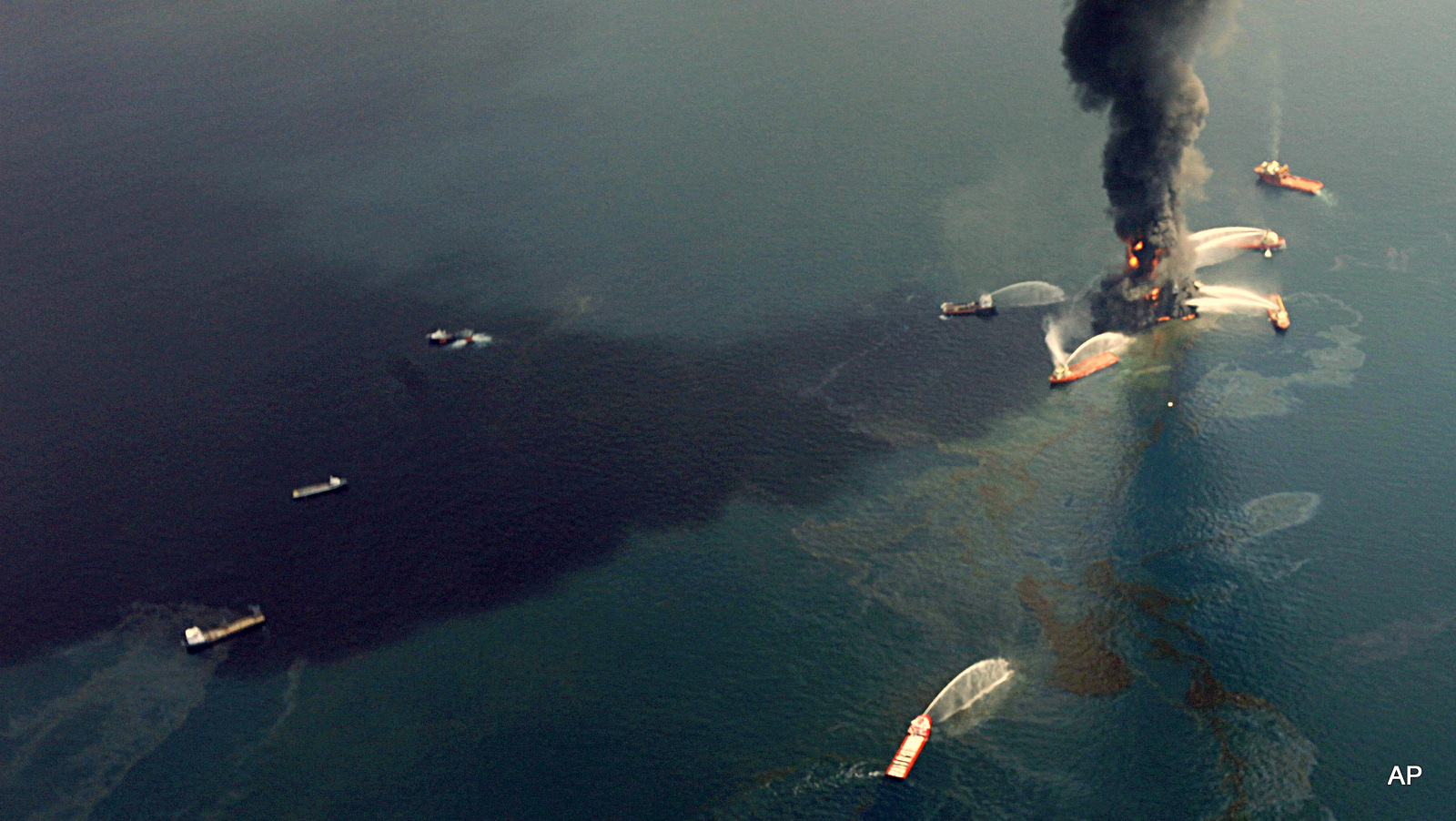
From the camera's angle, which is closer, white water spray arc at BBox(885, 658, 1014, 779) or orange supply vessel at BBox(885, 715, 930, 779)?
orange supply vessel at BBox(885, 715, 930, 779)

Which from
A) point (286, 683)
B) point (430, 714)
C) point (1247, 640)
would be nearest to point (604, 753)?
point (430, 714)

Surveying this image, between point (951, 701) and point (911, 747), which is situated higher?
point (951, 701)

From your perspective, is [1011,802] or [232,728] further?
[232,728]

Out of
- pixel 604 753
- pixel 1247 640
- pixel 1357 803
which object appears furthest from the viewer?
pixel 1247 640

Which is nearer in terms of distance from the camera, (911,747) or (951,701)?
(911,747)

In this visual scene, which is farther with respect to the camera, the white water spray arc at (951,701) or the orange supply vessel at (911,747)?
the white water spray arc at (951,701)

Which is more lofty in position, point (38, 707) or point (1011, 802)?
point (38, 707)

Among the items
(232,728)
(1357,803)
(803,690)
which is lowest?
(1357,803)

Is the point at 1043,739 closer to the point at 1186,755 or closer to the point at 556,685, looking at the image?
the point at 1186,755
